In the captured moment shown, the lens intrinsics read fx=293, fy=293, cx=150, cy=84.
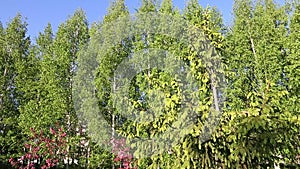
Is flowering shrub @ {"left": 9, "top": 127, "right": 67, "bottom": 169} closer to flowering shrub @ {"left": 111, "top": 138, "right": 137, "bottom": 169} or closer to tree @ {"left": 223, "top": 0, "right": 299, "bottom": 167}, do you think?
flowering shrub @ {"left": 111, "top": 138, "right": 137, "bottom": 169}

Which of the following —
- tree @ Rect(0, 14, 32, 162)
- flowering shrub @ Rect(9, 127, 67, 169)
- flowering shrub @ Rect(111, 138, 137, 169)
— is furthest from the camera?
tree @ Rect(0, 14, 32, 162)

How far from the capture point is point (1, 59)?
719 inches

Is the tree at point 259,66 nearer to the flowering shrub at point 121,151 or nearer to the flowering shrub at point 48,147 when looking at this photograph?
the flowering shrub at point 121,151

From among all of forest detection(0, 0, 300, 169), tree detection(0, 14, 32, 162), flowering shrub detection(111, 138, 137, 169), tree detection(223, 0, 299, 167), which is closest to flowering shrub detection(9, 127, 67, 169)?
forest detection(0, 0, 300, 169)

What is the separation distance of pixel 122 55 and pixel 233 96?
6.05 meters

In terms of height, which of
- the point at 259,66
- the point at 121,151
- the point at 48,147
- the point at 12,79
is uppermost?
the point at 12,79

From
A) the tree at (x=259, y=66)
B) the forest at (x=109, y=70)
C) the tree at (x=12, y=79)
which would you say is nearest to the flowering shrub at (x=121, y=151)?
the forest at (x=109, y=70)

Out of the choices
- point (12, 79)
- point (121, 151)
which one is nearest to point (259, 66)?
point (121, 151)

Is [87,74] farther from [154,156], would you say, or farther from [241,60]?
[154,156]

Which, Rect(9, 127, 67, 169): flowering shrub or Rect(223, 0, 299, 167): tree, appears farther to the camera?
Rect(9, 127, 67, 169): flowering shrub

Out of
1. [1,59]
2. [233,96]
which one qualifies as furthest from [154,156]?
[1,59]

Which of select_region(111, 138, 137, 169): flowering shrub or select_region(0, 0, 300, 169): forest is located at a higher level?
select_region(0, 0, 300, 169): forest

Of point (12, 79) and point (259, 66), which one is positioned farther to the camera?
point (12, 79)

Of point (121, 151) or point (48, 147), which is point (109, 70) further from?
point (121, 151)
